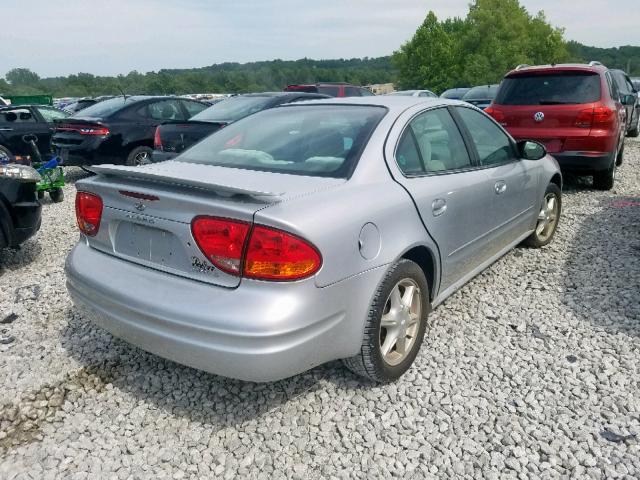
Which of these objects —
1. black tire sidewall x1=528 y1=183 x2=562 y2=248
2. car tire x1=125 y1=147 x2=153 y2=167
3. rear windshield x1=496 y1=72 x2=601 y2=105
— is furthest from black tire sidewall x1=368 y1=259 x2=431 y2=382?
car tire x1=125 y1=147 x2=153 y2=167

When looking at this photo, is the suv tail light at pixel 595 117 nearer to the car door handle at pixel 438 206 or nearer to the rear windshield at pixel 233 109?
the rear windshield at pixel 233 109

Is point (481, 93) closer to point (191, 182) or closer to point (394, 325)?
point (394, 325)

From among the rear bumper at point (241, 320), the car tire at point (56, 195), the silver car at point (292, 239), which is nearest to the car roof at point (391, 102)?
the silver car at point (292, 239)

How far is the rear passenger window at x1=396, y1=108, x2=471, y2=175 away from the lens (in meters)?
2.94

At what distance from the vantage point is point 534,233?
4.92 metres

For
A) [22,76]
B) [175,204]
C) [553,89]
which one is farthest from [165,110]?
[22,76]

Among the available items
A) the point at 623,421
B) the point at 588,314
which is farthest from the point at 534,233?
the point at 623,421

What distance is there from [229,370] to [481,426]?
126 cm

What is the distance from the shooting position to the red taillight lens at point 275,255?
2.13 meters

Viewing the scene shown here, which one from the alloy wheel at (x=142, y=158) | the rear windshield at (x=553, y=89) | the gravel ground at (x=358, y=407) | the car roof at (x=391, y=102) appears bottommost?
the gravel ground at (x=358, y=407)

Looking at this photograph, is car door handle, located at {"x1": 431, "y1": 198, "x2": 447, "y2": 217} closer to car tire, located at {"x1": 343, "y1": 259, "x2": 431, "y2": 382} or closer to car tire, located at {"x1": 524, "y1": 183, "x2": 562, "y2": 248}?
car tire, located at {"x1": 343, "y1": 259, "x2": 431, "y2": 382}

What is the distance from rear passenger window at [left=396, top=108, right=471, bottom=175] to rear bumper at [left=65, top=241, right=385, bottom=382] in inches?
31.6

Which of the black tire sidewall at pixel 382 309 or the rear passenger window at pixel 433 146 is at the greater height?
the rear passenger window at pixel 433 146

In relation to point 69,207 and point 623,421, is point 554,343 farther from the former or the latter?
point 69,207
